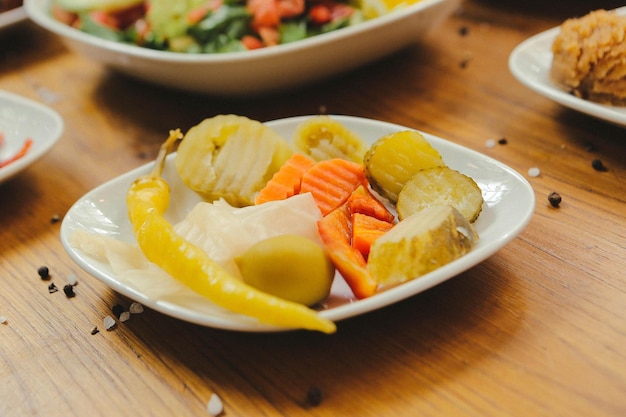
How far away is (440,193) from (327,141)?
1.04 feet

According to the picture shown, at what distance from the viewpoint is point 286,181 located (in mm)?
1197

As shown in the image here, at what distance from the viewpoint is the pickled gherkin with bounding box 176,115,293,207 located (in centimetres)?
126

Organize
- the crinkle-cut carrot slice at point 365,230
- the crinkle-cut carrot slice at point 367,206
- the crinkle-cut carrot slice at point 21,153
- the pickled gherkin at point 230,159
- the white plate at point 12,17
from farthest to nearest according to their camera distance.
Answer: the white plate at point 12,17 → the crinkle-cut carrot slice at point 21,153 → the pickled gherkin at point 230,159 → the crinkle-cut carrot slice at point 367,206 → the crinkle-cut carrot slice at point 365,230

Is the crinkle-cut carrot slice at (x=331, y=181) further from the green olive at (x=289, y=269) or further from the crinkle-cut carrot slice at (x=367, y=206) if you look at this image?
the green olive at (x=289, y=269)

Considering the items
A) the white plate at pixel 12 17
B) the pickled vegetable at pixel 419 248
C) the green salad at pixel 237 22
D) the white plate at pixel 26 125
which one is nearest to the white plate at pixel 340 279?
the pickled vegetable at pixel 419 248

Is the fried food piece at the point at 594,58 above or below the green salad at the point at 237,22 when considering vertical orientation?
above

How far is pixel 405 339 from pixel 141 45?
1377 millimetres

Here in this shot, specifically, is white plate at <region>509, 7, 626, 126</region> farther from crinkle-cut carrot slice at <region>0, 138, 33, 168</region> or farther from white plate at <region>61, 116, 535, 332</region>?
crinkle-cut carrot slice at <region>0, 138, 33, 168</region>

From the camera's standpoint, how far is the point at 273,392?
3.08 feet

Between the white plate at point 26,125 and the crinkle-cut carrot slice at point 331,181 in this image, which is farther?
the white plate at point 26,125

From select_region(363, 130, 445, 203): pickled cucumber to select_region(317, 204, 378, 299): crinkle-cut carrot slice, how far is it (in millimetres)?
115

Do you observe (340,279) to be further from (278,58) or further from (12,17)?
(12,17)

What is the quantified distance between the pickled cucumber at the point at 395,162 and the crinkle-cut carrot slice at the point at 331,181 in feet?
0.14

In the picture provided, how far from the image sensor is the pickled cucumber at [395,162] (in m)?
1.16
